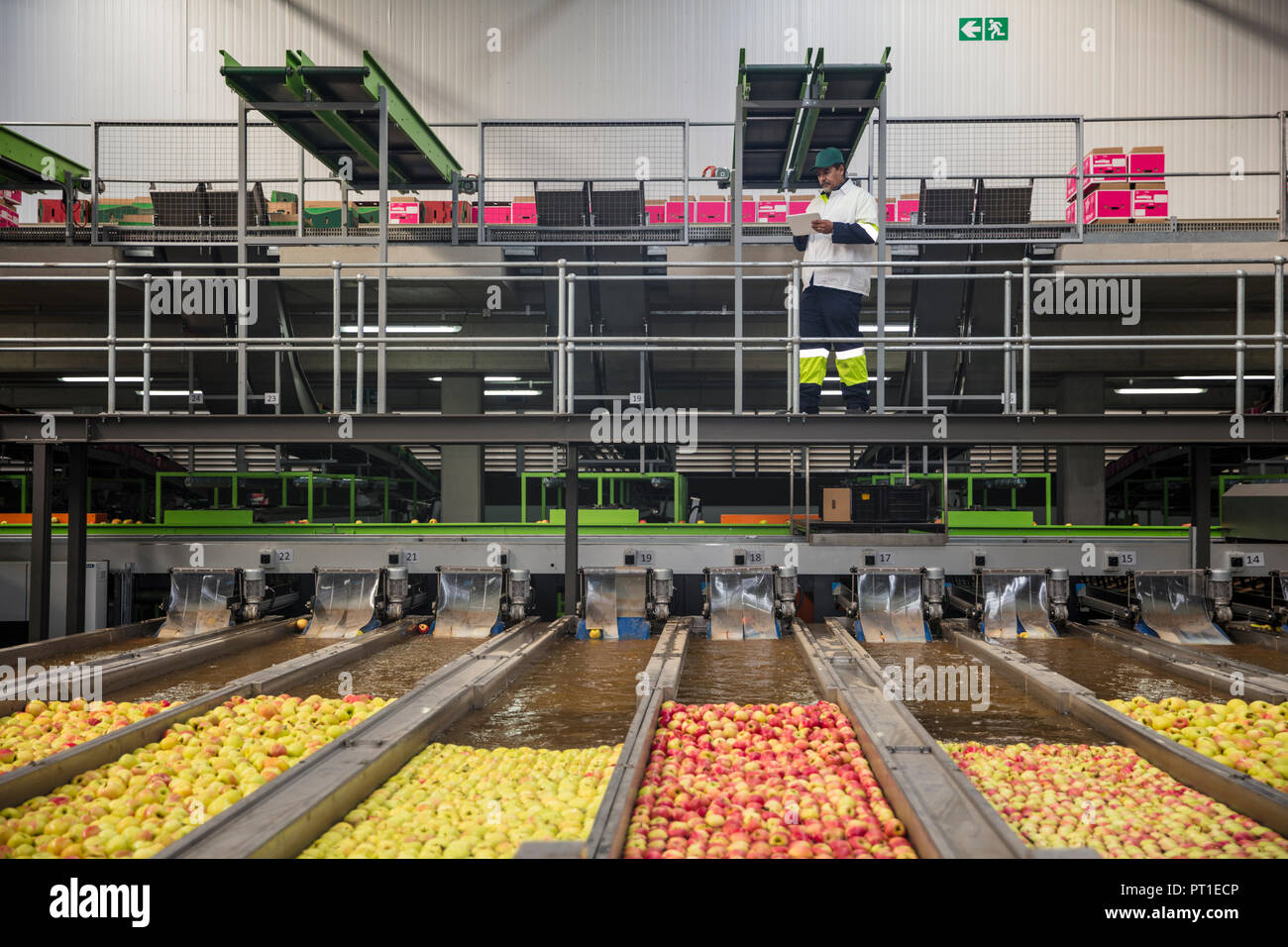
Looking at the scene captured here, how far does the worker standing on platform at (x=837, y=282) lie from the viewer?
646cm

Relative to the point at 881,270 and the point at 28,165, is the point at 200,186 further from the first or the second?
the point at 881,270

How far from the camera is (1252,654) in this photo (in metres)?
6.27

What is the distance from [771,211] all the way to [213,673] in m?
9.31

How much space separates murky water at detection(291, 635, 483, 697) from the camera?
5172mm

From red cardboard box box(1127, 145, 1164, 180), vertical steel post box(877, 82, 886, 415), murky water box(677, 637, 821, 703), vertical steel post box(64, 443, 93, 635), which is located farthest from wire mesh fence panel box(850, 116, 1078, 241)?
vertical steel post box(64, 443, 93, 635)

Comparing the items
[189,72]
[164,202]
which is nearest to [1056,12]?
[164,202]

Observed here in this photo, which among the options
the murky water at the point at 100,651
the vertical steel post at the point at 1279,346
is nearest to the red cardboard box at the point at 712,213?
the vertical steel post at the point at 1279,346

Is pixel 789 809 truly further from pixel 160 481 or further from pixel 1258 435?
pixel 160 481

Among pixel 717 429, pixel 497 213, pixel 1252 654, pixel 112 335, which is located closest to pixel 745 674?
pixel 717 429

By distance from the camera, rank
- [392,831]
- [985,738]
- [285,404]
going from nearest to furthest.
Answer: [392,831]
[985,738]
[285,404]

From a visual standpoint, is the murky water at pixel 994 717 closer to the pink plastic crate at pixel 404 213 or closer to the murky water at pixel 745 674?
the murky water at pixel 745 674
